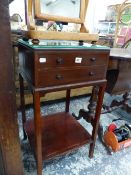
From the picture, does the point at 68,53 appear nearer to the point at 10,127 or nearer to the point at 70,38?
the point at 70,38

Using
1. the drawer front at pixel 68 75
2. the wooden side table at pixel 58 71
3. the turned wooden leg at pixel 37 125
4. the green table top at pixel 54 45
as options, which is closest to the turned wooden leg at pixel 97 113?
the wooden side table at pixel 58 71

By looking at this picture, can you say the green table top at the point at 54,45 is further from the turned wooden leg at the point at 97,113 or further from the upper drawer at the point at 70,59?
the turned wooden leg at the point at 97,113

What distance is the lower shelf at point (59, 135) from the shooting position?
1064 mm

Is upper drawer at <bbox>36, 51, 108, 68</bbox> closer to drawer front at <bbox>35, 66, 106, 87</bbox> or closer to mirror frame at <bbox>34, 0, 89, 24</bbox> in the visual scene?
drawer front at <bbox>35, 66, 106, 87</bbox>

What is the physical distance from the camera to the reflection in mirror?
33.6 inches

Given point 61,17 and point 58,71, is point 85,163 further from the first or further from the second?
point 61,17

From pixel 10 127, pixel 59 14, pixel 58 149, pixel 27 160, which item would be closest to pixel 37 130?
pixel 10 127

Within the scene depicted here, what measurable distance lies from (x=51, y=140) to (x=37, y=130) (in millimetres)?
305

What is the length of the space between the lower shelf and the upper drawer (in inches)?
22.8

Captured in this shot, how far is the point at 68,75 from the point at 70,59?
86mm

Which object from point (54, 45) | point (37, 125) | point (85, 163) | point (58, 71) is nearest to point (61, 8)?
point (54, 45)

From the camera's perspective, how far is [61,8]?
92 centimetres

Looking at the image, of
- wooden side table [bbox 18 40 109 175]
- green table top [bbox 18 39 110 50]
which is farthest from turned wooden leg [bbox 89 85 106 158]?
green table top [bbox 18 39 110 50]

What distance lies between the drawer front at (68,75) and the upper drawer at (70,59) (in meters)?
0.03
